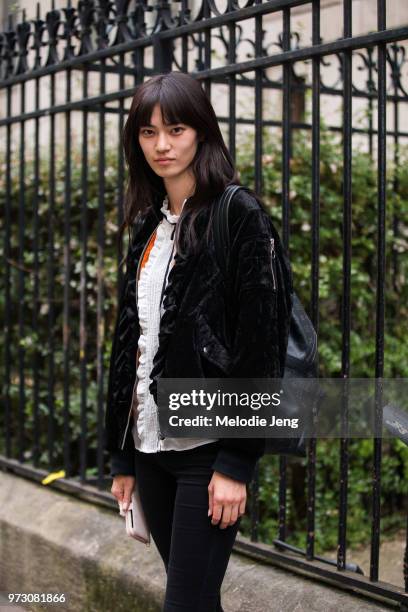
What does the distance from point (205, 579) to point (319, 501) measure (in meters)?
2.68

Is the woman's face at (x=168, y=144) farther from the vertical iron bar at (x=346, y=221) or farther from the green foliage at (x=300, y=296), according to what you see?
the green foliage at (x=300, y=296)

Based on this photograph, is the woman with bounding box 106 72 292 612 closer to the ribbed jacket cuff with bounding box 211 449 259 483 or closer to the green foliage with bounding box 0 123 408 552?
the ribbed jacket cuff with bounding box 211 449 259 483

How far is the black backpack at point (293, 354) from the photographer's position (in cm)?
237

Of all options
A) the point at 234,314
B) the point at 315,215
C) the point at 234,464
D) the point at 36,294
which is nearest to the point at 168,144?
the point at 234,314

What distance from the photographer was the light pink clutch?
8.79 feet

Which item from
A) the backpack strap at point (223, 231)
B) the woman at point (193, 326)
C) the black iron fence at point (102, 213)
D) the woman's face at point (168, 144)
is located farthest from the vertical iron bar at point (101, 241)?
the backpack strap at point (223, 231)

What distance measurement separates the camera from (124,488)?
2693 mm

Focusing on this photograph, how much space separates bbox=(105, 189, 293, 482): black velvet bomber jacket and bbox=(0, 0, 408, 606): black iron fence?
79cm

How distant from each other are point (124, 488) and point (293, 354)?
2.18 ft

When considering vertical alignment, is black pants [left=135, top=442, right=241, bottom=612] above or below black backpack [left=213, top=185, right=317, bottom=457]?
below

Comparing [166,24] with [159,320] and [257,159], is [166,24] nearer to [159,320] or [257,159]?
[257,159]

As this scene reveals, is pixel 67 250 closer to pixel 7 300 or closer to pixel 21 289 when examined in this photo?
pixel 21 289

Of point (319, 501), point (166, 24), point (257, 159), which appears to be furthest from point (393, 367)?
point (166, 24)

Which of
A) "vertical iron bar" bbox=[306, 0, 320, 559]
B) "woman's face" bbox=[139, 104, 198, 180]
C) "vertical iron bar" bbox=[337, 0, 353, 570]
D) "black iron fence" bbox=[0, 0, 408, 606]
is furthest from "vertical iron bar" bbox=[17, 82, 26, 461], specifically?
"woman's face" bbox=[139, 104, 198, 180]
